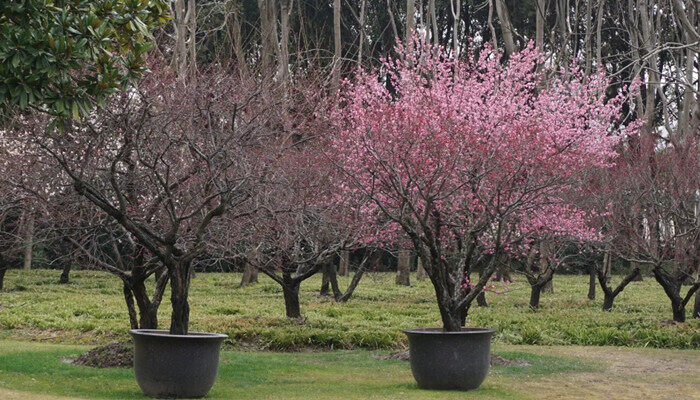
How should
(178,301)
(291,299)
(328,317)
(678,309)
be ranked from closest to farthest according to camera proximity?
(178,301) < (291,299) < (678,309) < (328,317)

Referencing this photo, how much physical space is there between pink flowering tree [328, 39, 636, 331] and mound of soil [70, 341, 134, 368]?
3.91m

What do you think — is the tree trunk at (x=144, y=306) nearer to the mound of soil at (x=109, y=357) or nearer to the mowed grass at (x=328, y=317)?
the mound of soil at (x=109, y=357)

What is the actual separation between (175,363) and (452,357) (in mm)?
3155

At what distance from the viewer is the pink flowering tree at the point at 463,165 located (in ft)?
37.5

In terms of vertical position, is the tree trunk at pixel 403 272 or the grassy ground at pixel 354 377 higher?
the tree trunk at pixel 403 272

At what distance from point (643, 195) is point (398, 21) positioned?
21.9 m

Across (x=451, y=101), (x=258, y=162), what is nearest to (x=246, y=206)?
(x=258, y=162)

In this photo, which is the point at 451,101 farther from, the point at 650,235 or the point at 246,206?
the point at 650,235

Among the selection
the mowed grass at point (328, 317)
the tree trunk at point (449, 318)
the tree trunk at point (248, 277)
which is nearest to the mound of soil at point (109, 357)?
the mowed grass at point (328, 317)

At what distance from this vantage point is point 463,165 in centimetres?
1375

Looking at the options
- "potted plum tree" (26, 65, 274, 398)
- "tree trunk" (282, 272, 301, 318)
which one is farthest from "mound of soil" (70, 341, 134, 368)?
"tree trunk" (282, 272, 301, 318)

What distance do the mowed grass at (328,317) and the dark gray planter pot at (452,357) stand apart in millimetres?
4713

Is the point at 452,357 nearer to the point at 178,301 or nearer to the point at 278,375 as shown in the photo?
the point at 278,375

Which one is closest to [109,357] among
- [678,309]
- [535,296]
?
[678,309]
